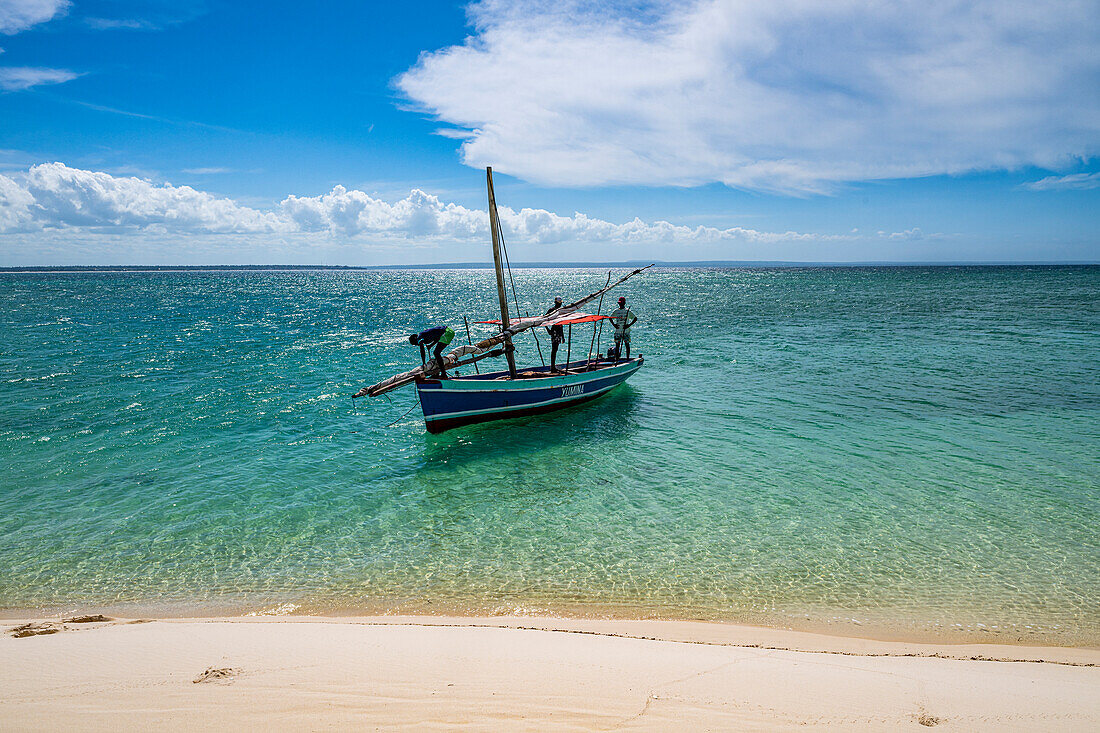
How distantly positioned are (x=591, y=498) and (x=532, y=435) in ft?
19.7

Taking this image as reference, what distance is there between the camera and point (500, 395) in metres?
20.7

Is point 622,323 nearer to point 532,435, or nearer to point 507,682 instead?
point 532,435

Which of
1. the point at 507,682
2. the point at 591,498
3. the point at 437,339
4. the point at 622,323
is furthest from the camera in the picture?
the point at 622,323

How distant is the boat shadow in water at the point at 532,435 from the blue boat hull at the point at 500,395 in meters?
0.42

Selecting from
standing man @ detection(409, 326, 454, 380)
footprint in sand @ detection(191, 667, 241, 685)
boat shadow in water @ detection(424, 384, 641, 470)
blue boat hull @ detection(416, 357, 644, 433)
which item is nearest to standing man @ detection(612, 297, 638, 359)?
blue boat hull @ detection(416, 357, 644, 433)

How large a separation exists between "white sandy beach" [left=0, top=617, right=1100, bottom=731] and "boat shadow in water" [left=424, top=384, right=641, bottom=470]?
9713 millimetres

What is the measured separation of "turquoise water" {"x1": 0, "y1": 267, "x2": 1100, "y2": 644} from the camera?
9719 mm

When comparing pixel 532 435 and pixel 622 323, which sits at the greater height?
pixel 622 323

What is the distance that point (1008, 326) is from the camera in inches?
1823

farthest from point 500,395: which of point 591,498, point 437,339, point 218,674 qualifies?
point 218,674

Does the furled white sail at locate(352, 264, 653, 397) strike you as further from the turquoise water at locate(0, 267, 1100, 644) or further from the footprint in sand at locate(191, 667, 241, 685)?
the footprint in sand at locate(191, 667, 241, 685)

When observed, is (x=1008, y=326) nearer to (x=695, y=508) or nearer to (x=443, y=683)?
(x=695, y=508)

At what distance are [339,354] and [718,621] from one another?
34266 mm

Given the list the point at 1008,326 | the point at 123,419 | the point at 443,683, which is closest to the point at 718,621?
the point at 443,683
